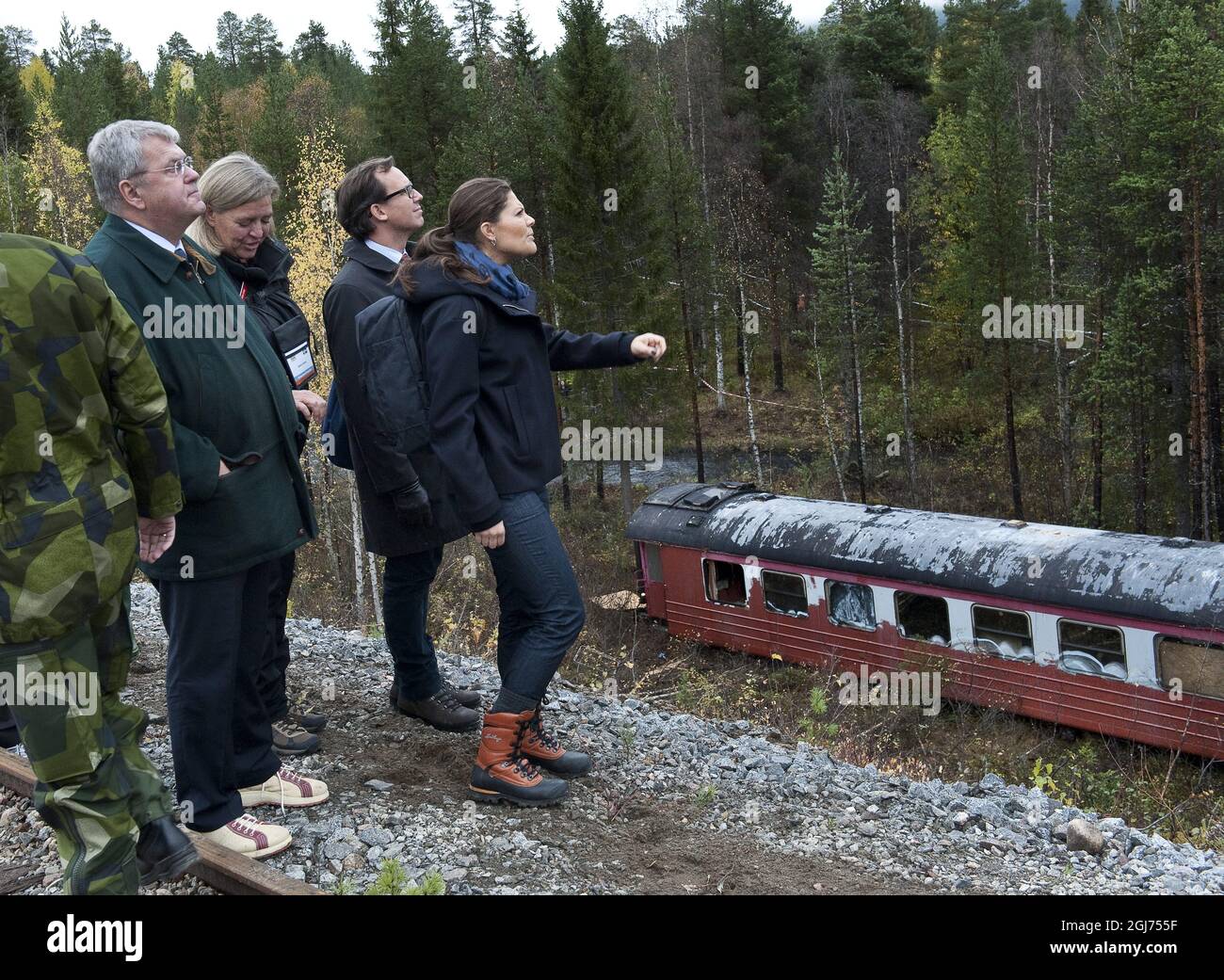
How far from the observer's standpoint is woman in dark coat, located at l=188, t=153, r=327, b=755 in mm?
4379

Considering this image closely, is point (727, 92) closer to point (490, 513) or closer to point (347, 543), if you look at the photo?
point (347, 543)

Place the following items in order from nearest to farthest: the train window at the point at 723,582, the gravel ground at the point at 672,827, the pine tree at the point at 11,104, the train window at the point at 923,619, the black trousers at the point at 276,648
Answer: the gravel ground at the point at 672,827
the black trousers at the point at 276,648
the train window at the point at 923,619
the train window at the point at 723,582
the pine tree at the point at 11,104

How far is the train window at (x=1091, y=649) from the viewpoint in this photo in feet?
37.0

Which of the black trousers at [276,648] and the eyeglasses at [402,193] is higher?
the eyeglasses at [402,193]

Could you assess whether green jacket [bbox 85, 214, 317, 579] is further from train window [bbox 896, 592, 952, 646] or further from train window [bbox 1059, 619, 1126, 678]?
train window [bbox 896, 592, 952, 646]

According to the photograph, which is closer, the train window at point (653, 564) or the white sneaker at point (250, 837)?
the white sneaker at point (250, 837)

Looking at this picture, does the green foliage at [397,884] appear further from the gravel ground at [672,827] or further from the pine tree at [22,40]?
the pine tree at [22,40]

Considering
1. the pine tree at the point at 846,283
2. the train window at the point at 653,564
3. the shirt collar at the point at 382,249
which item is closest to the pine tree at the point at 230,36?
the pine tree at the point at 846,283

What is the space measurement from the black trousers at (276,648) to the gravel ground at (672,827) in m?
0.34

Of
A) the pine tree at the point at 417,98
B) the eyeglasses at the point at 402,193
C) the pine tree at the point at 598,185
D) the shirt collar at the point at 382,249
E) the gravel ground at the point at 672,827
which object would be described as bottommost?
the gravel ground at the point at 672,827

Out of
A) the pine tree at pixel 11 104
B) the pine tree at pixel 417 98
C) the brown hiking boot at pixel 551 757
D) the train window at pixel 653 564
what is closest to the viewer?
the brown hiking boot at pixel 551 757

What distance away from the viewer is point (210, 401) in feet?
12.1

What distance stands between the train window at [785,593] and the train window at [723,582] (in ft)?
2.69

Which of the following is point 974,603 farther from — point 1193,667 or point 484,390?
point 484,390
